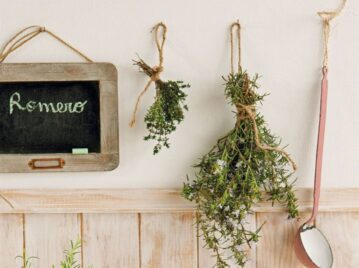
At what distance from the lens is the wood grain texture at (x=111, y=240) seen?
4.03ft

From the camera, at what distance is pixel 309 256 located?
1170 mm

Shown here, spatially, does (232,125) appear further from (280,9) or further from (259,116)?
(280,9)

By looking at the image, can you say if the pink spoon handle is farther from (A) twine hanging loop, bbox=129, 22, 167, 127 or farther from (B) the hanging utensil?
(A) twine hanging loop, bbox=129, 22, 167, 127

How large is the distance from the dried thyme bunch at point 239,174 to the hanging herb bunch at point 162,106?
0.10 m

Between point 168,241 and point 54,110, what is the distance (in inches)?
15.9

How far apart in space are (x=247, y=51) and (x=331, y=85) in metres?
0.21

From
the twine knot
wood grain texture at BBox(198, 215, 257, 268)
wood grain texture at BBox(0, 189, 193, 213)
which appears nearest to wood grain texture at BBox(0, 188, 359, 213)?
wood grain texture at BBox(0, 189, 193, 213)

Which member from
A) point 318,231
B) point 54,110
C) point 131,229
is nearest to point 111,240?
point 131,229

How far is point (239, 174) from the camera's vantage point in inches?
43.1

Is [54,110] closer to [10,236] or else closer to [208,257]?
[10,236]

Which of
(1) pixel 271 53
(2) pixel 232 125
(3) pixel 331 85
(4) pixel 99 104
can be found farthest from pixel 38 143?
(3) pixel 331 85

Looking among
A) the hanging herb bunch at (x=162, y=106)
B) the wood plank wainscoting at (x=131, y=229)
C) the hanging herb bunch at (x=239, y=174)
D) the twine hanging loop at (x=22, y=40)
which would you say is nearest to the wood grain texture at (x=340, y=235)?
the wood plank wainscoting at (x=131, y=229)

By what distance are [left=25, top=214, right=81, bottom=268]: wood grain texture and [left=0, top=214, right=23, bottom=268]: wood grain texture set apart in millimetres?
17

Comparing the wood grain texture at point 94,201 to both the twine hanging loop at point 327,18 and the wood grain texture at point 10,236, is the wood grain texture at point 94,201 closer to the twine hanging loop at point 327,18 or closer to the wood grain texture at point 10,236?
the wood grain texture at point 10,236
